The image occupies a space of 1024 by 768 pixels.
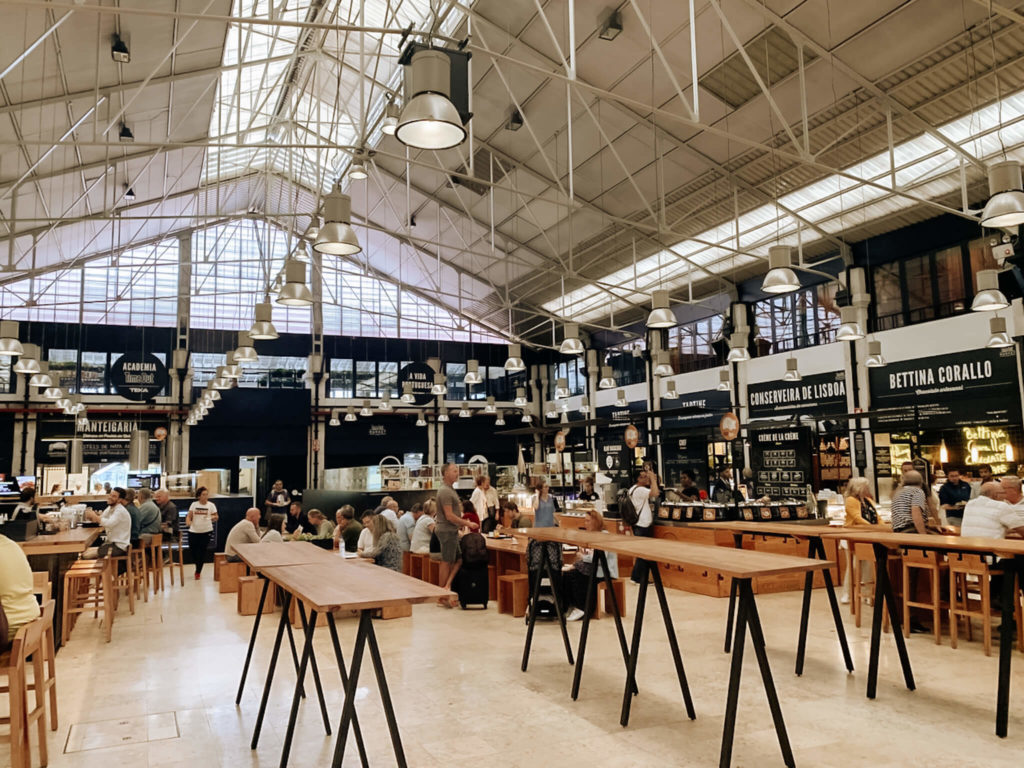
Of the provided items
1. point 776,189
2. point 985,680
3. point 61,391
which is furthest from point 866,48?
point 61,391

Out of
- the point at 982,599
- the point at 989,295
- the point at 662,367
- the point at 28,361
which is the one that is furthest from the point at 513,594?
the point at 28,361

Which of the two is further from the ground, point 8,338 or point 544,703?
point 8,338

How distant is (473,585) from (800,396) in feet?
35.5

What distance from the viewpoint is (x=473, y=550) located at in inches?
339

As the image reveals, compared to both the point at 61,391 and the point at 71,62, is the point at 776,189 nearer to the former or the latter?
the point at 71,62

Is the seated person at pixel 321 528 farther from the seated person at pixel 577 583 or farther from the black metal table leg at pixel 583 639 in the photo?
the black metal table leg at pixel 583 639

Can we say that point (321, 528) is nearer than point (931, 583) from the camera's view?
No

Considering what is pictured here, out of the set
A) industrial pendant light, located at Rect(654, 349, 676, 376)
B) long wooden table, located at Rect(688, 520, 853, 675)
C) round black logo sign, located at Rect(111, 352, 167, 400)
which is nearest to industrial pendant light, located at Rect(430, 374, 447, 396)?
industrial pendant light, located at Rect(654, 349, 676, 376)

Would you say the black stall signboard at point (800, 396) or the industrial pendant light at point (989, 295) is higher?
the industrial pendant light at point (989, 295)

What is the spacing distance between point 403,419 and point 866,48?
19007 mm

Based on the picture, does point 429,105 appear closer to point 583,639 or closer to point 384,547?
point 583,639

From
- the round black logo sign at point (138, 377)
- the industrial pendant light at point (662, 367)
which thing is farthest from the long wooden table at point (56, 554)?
the round black logo sign at point (138, 377)

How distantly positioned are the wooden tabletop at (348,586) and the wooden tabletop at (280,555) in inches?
8.2

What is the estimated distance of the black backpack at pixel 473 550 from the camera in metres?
8.56
